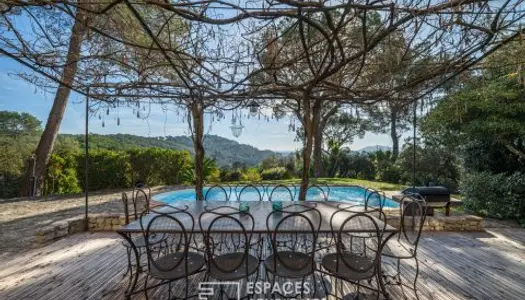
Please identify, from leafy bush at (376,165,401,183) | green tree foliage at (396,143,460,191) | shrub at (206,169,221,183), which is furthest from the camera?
leafy bush at (376,165,401,183)

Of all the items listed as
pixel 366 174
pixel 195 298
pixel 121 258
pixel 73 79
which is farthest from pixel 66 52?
pixel 366 174

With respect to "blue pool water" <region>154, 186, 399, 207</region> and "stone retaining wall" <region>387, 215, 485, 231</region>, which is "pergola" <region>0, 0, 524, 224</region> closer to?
"stone retaining wall" <region>387, 215, 485, 231</region>

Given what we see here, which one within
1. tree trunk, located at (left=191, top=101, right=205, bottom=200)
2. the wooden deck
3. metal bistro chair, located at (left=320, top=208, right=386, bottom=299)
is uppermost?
tree trunk, located at (left=191, top=101, right=205, bottom=200)

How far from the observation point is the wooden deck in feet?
8.67

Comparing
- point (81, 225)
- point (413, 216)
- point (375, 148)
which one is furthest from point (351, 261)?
point (375, 148)

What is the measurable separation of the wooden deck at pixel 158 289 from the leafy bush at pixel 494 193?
1.31 m

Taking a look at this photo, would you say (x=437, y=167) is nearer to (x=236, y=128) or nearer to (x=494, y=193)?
(x=494, y=193)

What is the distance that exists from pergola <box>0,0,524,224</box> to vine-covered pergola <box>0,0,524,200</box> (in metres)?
0.02

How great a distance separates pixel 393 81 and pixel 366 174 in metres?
10.1

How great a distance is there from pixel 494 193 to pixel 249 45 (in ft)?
20.5

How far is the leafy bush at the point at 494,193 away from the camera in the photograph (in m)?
5.25

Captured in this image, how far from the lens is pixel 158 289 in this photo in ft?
8.89

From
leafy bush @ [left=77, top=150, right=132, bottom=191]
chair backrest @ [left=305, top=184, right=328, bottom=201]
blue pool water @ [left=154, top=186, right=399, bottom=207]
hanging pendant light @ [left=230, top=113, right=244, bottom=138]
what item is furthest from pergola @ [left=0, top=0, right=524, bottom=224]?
leafy bush @ [left=77, top=150, right=132, bottom=191]

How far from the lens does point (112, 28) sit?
9.62ft
